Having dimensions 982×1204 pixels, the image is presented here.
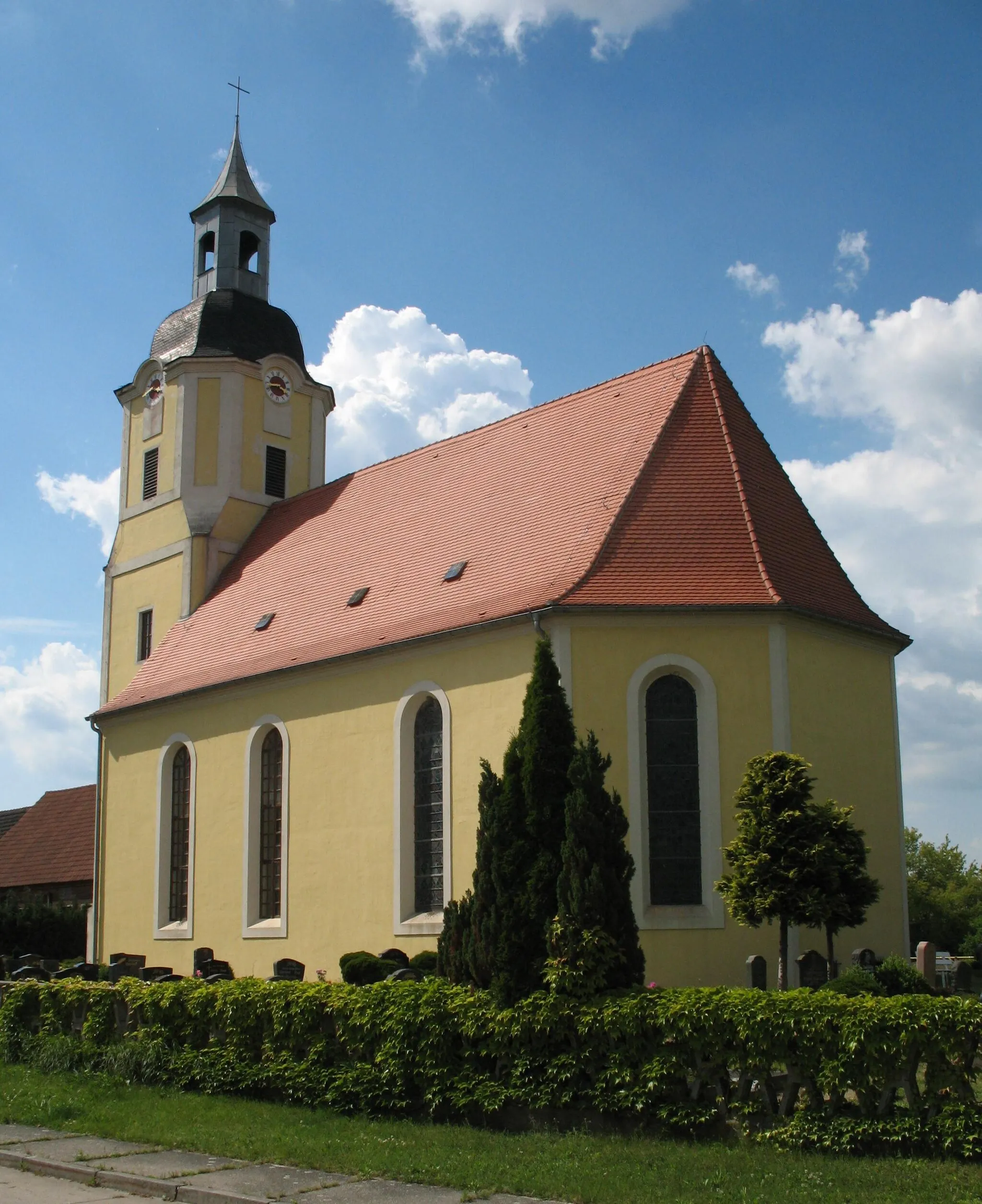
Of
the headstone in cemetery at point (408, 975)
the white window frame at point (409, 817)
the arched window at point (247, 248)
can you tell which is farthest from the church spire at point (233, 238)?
the headstone in cemetery at point (408, 975)

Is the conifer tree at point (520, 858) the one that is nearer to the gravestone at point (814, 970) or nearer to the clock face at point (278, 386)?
the gravestone at point (814, 970)

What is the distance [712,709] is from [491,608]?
149 inches

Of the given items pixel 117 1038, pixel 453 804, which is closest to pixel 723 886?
pixel 453 804

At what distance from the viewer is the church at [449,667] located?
1823cm

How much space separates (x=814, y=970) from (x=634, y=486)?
26.3 ft

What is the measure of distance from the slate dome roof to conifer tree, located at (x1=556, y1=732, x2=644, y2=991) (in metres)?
20.7

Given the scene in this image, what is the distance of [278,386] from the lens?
100 ft

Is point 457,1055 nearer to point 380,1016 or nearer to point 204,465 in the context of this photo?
point 380,1016

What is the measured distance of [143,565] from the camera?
3003cm

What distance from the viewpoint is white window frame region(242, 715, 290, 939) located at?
2222 cm

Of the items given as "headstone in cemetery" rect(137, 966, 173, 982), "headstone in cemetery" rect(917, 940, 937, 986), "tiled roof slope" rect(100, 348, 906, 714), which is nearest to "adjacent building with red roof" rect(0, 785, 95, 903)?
"tiled roof slope" rect(100, 348, 906, 714)

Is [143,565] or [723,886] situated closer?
[723,886]

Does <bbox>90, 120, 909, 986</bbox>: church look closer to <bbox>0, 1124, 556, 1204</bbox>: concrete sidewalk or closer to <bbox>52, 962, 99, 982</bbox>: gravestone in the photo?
A: <bbox>52, 962, 99, 982</bbox>: gravestone

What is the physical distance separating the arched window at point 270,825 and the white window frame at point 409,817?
10.7 feet
